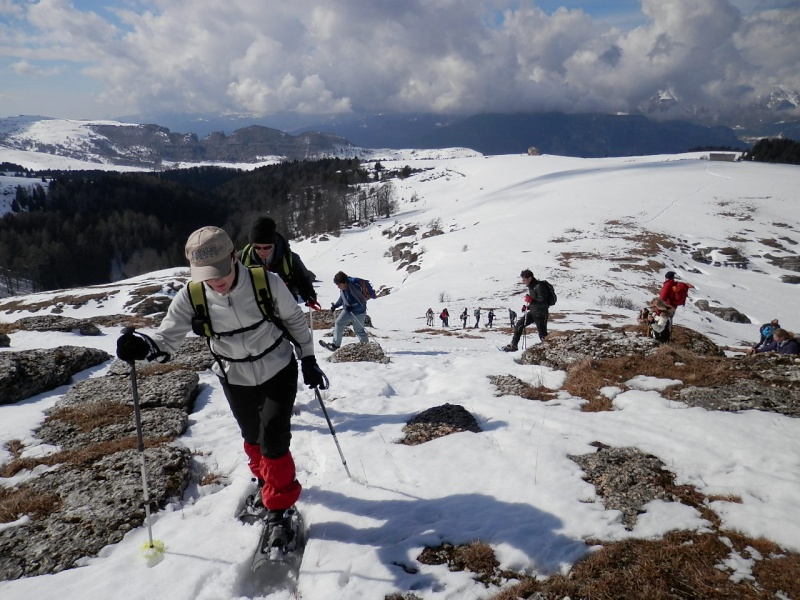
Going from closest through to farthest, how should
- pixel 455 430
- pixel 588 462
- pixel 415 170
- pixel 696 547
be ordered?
pixel 696 547
pixel 588 462
pixel 455 430
pixel 415 170

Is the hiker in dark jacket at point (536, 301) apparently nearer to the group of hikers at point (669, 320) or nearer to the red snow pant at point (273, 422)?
the group of hikers at point (669, 320)

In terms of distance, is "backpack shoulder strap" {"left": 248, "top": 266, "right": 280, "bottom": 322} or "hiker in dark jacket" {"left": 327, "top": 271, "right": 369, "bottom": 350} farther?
"hiker in dark jacket" {"left": 327, "top": 271, "right": 369, "bottom": 350}

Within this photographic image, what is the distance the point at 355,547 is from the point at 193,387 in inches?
233

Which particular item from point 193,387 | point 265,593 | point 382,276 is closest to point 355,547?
point 265,593

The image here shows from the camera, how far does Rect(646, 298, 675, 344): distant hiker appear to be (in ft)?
35.9

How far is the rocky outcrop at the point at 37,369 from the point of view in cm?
841

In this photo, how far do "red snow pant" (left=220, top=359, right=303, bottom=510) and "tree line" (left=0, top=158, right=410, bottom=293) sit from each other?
114 metres

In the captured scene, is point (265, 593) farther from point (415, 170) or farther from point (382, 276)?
point (415, 170)

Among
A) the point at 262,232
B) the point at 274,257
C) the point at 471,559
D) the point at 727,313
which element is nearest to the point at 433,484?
the point at 471,559

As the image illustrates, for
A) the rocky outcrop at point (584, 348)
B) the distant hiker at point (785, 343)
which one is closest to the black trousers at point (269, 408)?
the rocky outcrop at point (584, 348)

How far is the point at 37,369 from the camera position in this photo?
9.09 metres

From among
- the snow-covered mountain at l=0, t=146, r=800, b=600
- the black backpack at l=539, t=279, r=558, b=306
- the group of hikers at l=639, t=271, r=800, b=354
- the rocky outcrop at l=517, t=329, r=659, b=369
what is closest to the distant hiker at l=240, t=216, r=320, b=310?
the snow-covered mountain at l=0, t=146, r=800, b=600

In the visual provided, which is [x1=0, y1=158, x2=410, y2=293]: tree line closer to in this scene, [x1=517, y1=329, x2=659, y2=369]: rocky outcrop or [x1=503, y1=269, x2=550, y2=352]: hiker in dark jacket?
[x1=503, y1=269, x2=550, y2=352]: hiker in dark jacket

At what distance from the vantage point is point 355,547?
4.38 meters
